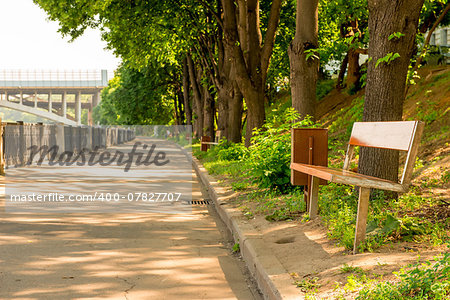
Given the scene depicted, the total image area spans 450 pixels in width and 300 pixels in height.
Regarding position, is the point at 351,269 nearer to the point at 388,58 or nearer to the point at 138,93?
the point at 388,58

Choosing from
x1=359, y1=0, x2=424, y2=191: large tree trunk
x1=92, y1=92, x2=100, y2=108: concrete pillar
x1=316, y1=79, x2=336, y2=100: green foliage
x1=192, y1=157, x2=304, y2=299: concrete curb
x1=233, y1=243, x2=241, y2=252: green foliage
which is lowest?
x1=233, y1=243, x2=241, y2=252: green foliage

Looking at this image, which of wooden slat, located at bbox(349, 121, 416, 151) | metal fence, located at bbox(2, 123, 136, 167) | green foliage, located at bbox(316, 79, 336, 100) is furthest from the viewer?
green foliage, located at bbox(316, 79, 336, 100)

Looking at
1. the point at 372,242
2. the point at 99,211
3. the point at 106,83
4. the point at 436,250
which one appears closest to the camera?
the point at 436,250

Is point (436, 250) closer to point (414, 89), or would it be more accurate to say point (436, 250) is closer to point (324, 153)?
point (324, 153)

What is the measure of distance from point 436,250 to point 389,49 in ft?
10.8

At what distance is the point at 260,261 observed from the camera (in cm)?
524

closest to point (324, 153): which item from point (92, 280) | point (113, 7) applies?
point (92, 280)

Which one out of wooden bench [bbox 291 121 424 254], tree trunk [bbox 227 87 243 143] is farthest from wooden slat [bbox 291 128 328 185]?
tree trunk [bbox 227 87 243 143]

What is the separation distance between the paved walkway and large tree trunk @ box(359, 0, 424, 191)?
2.28 metres

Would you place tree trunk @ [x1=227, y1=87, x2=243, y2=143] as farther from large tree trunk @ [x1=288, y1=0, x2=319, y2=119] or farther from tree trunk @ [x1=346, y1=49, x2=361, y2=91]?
large tree trunk @ [x1=288, y1=0, x2=319, y2=119]

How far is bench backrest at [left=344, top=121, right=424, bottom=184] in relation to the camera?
5.24 metres

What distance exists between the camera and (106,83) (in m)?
105

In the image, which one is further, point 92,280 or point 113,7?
point 113,7

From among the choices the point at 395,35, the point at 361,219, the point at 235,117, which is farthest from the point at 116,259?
the point at 235,117
